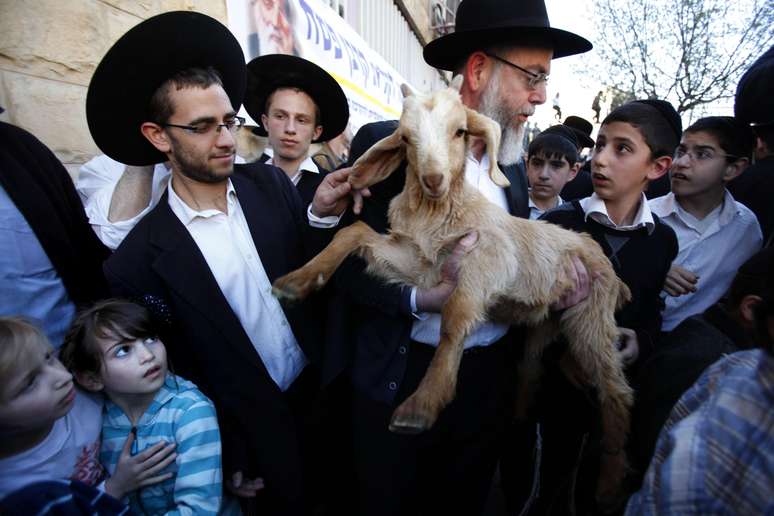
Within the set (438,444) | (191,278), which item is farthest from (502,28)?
(438,444)

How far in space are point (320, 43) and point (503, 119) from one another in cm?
416

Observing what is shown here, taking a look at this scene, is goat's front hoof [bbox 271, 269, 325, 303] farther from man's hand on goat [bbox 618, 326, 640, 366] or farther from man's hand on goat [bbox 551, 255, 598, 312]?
man's hand on goat [bbox 618, 326, 640, 366]

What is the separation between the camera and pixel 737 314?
1.44 m

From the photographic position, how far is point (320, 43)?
517 cm

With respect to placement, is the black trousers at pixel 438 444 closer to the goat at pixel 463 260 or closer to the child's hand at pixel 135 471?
the goat at pixel 463 260

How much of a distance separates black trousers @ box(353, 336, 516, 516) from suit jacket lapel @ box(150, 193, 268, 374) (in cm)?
68

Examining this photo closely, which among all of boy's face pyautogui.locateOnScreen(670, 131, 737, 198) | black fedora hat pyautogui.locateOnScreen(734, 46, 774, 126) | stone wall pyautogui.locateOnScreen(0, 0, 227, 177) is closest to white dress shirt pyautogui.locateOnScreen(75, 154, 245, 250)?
stone wall pyautogui.locateOnScreen(0, 0, 227, 177)

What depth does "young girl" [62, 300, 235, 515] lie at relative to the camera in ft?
5.02

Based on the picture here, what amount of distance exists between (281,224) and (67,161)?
184 centimetres

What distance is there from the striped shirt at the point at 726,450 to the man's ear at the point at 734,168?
223cm

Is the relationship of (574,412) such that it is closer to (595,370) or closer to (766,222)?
(595,370)

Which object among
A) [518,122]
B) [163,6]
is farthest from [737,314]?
[163,6]

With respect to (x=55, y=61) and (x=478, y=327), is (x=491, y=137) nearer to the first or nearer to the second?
(x=478, y=327)

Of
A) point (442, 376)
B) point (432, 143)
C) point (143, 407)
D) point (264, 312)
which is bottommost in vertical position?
point (143, 407)
